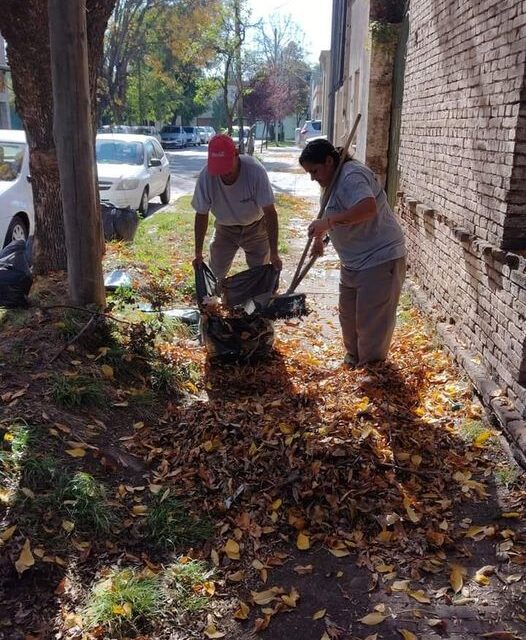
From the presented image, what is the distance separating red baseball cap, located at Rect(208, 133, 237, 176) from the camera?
15.6 ft

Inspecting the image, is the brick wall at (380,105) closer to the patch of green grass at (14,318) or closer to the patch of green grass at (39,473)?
the patch of green grass at (14,318)

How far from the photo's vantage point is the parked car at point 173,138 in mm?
49844

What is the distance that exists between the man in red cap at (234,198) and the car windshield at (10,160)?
4713 mm

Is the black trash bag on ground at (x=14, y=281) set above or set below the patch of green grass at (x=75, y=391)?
above

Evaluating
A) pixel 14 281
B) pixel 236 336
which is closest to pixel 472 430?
pixel 236 336

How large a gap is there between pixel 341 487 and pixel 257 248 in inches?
112

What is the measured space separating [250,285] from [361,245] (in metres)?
1.08

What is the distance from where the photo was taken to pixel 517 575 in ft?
9.14

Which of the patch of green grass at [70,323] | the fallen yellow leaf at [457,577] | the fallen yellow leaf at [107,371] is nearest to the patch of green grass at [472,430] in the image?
the fallen yellow leaf at [457,577]

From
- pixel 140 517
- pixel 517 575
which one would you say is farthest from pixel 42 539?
pixel 517 575

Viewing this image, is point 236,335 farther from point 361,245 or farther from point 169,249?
point 169,249

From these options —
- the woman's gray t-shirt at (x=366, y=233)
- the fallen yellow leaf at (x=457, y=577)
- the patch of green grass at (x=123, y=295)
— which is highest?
the woman's gray t-shirt at (x=366, y=233)

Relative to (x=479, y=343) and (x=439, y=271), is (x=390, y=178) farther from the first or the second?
(x=479, y=343)

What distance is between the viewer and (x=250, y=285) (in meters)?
5.23
